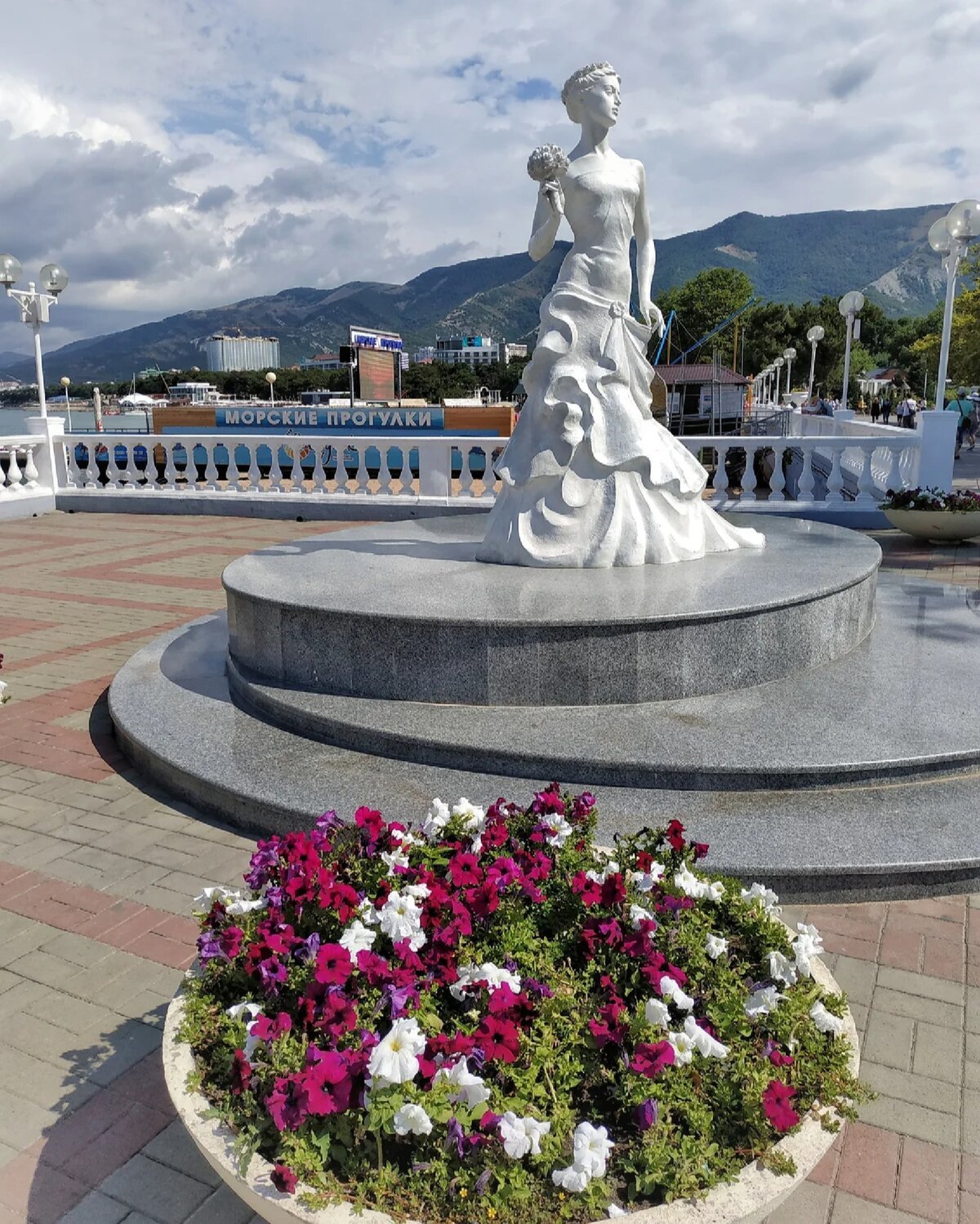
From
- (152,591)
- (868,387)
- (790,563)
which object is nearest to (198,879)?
(790,563)

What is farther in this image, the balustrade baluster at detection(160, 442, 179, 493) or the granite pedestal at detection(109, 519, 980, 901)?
the balustrade baluster at detection(160, 442, 179, 493)

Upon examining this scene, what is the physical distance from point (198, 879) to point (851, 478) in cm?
1367

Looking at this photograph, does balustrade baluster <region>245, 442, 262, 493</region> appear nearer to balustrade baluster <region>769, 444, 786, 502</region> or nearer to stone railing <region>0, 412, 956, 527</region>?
stone railing <region>0, 412, 956, 527</region>

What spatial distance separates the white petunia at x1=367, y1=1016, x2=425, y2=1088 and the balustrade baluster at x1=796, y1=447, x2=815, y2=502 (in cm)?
1191

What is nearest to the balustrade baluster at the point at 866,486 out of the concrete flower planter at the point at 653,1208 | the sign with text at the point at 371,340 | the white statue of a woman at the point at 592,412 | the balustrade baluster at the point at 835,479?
the balustrade baluster at the point at 835,479

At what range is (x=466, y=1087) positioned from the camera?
1868mm

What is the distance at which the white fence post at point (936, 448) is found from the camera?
1215cm

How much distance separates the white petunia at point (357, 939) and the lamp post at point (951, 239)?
12.1 m

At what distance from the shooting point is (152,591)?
32.3 feet

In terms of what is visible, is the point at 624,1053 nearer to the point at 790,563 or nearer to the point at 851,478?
the point at 790,563

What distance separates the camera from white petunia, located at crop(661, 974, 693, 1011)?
2111mm

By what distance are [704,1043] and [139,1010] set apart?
2071 millimetres

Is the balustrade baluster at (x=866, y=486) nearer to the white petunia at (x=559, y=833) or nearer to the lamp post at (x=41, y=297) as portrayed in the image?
the white petunia at (x=559, y=833)

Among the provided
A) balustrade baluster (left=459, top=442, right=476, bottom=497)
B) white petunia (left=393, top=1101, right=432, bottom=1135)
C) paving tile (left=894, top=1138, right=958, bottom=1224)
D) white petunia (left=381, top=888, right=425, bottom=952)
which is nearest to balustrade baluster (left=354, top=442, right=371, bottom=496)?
balustrade baluster (left=459, top=442, right=476, bottom=497)
